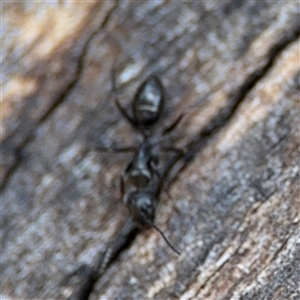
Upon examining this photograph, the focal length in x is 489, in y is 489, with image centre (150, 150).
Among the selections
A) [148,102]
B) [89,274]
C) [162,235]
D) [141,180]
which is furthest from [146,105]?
[89,274]

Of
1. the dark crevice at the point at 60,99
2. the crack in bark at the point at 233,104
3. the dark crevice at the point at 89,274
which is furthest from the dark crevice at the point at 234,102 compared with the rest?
the dark crevice at the point at 60,99

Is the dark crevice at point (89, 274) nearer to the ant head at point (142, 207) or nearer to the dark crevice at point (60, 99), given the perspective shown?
the ant head at point (142, 207)

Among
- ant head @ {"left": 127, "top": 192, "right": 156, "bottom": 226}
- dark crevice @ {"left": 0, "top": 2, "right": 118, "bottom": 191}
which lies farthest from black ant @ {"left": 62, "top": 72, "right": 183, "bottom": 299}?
dark crevice @ {"left": 0, "top": 2, "right": 118, "bottom": 191}

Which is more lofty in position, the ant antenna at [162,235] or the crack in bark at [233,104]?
the crack in bark at [233,104]

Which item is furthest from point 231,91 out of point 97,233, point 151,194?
point 97,233

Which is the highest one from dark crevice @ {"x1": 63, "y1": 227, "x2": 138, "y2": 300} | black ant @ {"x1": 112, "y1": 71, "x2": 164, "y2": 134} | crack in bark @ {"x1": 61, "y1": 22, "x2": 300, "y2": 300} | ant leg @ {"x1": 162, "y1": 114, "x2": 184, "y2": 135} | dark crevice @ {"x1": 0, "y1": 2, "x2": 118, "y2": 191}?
dark crevice @ {"x1": 0, "y1": 2, "x2": 118, "y2": 191}

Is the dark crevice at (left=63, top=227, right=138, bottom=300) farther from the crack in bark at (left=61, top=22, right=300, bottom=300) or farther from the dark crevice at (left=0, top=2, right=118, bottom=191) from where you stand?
→ the dark crevice at (left=0, top=2, right=118, bottom=191)

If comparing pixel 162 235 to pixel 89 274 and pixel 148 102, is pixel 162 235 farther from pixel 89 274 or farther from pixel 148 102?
pixel 148 102
